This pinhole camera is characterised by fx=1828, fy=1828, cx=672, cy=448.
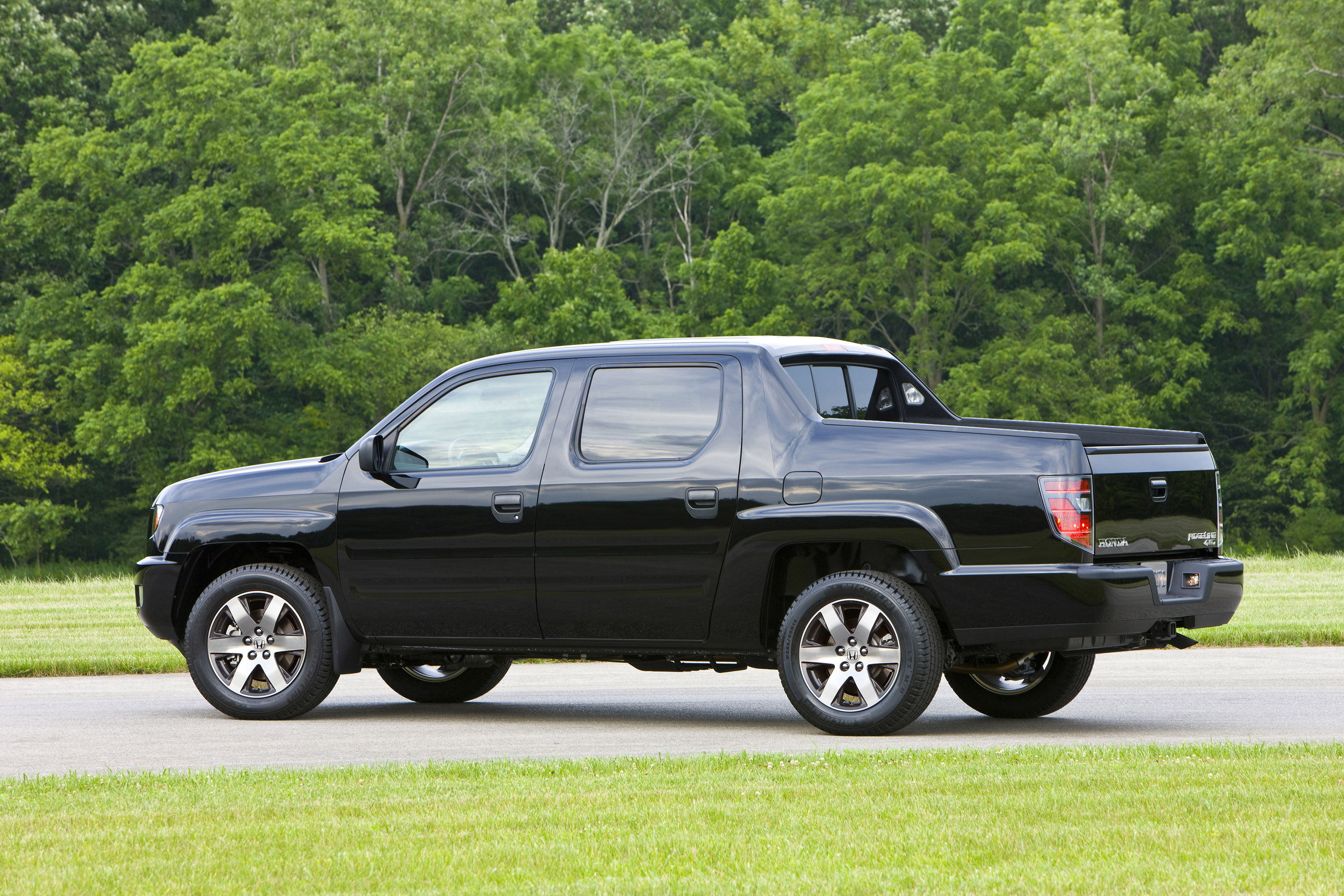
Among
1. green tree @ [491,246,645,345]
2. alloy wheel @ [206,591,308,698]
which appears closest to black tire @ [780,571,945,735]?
alloy wheel @ [206,591,308,698]

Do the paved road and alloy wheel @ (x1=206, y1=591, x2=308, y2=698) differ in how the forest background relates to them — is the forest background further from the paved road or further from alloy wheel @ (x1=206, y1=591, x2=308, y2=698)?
alloy wheel @ (x1=206, y1=591, x2=308, y2=698)

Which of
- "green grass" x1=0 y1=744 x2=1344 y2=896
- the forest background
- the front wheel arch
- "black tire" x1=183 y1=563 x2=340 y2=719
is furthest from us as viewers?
the forest background

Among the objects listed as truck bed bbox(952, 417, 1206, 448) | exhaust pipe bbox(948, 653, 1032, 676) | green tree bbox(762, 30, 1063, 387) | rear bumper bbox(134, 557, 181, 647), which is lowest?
exhaust pipe bbox(948, 653, 1032, 676)

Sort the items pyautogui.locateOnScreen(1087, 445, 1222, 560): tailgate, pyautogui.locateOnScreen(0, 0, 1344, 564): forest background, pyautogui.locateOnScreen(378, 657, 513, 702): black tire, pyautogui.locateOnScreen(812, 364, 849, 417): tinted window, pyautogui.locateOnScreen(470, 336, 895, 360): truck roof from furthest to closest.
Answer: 1. pyautogui.locateOnScreen(0, 0, 1344, 564): forest background
2. pyautogui.locateOnScreen(378, 657, 513, 702): black tire
3. pyautogui.locateOnScreen(812, 364, 849, 417): tinted window
4. pyautogui.locateOnScreen(470, 336, 895, 360): truck roof
5. pyautogui.locateOnScreen(1087, 445, 1222, 560): tailgate

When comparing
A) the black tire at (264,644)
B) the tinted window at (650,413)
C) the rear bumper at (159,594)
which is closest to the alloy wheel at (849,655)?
the tinted window at (650,413)

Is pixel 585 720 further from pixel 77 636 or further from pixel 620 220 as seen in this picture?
pixel 620 220

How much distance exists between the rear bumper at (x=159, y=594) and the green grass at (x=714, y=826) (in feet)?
9.14

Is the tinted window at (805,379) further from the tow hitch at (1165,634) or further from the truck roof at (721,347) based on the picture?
the tow hitch at (1165,634)

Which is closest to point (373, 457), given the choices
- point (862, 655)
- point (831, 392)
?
point (831, 392)

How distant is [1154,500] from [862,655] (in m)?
1.62

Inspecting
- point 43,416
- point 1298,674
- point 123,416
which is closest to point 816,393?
point 1298,674

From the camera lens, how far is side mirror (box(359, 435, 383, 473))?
996 cm

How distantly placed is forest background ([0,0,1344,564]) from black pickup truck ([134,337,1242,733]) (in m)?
38.8

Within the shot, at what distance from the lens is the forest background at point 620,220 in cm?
5028
